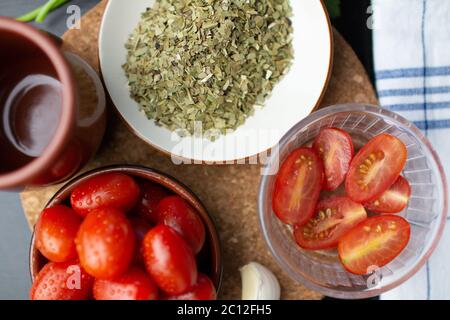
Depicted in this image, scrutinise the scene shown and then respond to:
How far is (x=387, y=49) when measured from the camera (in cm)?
112

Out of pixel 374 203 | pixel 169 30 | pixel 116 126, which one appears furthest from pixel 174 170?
pixel 374 203

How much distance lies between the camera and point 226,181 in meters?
1.11

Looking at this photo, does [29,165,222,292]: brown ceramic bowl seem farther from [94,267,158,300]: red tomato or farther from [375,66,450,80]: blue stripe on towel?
[375,66,450,80]: blue stripe on towel

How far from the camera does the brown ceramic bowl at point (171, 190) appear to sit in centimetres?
98

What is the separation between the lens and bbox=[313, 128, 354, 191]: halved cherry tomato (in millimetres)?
1035

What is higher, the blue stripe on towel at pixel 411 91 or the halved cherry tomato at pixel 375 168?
the blue stripe on towel at pixel 411 91

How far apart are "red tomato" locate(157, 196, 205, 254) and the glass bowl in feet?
0.40

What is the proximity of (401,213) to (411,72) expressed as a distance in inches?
10.8

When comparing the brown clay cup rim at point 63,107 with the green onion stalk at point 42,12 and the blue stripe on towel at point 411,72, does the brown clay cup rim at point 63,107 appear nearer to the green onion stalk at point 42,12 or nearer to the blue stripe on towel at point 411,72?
the green onion stalk at point 42,12

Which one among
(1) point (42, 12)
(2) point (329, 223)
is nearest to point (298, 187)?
(2) point (329, 223)

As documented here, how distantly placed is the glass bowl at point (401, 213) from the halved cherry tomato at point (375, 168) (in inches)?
1.5

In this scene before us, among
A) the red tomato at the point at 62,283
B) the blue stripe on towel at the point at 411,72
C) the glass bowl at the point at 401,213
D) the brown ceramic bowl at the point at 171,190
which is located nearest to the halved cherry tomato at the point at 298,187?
the glass bowl at the point at 401,213

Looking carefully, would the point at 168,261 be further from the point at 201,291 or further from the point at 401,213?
the point at 401,213

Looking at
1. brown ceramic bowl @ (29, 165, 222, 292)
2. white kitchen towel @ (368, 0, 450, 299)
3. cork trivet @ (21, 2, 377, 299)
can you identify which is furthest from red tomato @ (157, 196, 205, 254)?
white kitchen towel @ (368, 0, 450, 299)
